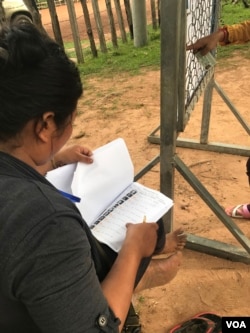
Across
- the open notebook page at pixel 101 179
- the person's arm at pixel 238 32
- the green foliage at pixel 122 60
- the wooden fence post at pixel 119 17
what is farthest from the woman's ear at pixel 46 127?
the wooden fence post at pixel 119 17

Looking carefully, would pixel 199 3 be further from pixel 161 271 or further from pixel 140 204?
pixel 161 271

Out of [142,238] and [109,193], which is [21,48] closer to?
[142,238]

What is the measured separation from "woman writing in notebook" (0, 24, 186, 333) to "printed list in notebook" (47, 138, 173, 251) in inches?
19.2

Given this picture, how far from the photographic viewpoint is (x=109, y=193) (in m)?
1.48

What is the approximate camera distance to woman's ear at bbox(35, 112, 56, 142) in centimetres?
81

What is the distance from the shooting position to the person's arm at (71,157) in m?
1.47

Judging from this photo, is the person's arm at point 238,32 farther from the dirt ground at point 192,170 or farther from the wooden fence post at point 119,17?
the wooden fence post at point 119,17

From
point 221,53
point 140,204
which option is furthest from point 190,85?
point 221,53

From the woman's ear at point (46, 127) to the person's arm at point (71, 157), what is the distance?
2.00 feet

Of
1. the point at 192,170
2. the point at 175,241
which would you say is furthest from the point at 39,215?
the point at 192,170

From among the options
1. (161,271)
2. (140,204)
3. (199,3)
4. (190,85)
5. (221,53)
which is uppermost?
(199,3)

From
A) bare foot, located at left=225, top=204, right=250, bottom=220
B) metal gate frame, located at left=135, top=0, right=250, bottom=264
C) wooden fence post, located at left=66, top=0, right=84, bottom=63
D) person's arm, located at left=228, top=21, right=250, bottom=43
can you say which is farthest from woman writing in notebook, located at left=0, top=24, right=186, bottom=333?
wooden fence post, located at left=66, top=0, right=84, bottom=63

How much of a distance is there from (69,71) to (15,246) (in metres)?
0.39

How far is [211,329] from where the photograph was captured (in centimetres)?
164
